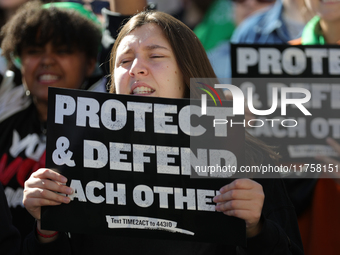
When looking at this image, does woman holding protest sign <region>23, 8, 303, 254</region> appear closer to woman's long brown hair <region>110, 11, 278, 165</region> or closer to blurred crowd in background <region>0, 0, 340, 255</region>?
woman's long brown hair <region>110, 11, 278, 165</region>

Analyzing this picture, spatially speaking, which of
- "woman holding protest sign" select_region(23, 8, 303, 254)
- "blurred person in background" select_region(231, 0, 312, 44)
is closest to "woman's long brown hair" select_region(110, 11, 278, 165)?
"woman holding protest sign" select_region(23, 8, 303, 254)

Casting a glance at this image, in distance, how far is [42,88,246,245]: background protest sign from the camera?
159cm

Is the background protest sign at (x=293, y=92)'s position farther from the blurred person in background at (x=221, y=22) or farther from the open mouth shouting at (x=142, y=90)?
the blurred person in background at (x=221, y=22)

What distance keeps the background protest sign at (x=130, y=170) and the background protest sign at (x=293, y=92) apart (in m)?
0.83

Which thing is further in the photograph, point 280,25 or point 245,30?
point 245,30

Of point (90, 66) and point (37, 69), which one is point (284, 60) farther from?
point (37, 69)

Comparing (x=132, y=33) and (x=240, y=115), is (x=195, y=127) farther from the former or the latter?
(x=132, y=33)

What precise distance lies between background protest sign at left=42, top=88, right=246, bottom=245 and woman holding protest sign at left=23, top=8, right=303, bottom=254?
0.06 m

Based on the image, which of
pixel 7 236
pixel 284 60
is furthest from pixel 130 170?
pixel 284 60

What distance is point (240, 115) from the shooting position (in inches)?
67.0

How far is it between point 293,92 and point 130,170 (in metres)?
1.19

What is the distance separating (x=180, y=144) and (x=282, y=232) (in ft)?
1.58

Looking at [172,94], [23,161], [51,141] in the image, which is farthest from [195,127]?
[23,161]

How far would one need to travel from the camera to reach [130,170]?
1639 mm
